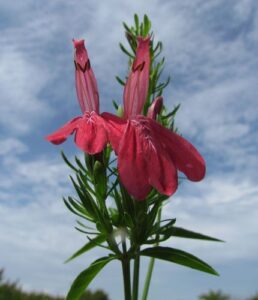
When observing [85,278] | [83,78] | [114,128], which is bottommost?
[85,278]

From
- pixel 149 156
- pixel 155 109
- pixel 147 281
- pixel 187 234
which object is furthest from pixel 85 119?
pixel 147 281

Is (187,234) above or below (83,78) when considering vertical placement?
below

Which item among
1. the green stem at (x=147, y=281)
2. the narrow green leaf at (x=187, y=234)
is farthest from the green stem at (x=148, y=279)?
the narrow green leaf at (x=187, y=234)

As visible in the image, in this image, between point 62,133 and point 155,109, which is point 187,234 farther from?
point 62,133

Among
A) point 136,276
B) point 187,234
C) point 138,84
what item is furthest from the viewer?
point 187,234

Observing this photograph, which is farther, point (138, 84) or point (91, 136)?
point (138, 84)

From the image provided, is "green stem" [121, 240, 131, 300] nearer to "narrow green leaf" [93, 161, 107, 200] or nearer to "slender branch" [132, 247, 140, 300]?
"slender branch" [132, 247, 140, 300]

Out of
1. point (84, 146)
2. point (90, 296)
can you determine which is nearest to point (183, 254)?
point (84, 146)
